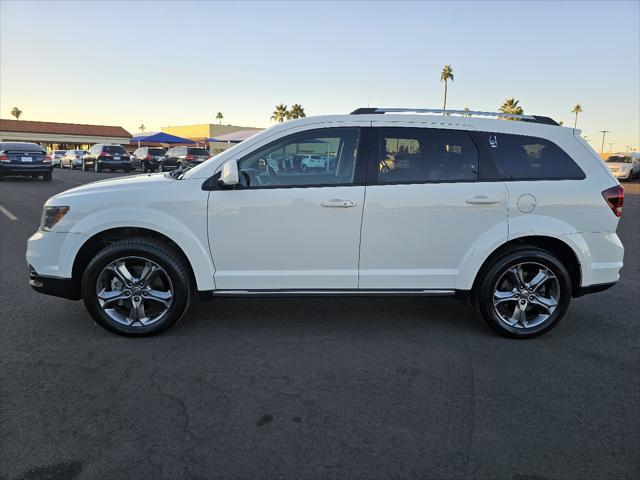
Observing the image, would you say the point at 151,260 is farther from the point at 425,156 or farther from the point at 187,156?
the point at 187,156

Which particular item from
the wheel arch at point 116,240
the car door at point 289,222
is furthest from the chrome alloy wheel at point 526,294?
the wheel arch at point 116,240

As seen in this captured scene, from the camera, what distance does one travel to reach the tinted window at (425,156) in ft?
13.5

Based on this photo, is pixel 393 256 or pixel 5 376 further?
pixel 393 256

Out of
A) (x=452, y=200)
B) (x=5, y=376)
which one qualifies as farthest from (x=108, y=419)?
(x=452, y=200)

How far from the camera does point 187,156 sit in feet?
86.3

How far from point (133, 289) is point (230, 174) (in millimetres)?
1288

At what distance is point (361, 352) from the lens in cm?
387

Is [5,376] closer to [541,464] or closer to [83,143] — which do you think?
[541,464]

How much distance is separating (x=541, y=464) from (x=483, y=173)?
7.84 ft

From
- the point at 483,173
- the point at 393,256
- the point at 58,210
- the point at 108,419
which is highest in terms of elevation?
the point at 483,173

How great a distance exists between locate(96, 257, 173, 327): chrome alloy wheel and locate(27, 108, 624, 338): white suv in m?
0.01

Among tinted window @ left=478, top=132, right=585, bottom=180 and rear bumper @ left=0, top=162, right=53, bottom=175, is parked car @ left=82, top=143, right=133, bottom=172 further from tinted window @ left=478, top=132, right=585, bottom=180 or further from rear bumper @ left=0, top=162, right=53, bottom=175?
tinted window @ left=478, top=132, right=585, bottom=180

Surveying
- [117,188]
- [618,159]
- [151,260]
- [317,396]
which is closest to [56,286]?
[151,260]

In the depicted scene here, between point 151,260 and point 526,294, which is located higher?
point 151,260
